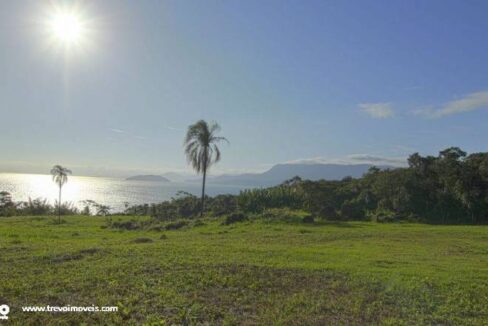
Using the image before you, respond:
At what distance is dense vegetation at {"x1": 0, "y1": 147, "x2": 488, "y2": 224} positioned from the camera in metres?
29.5

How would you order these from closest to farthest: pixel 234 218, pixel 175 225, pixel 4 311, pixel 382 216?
pixel 4 311
pixel 175 225
pixel 234 218
pixel 382 216

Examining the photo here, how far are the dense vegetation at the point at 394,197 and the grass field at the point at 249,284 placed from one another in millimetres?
15655

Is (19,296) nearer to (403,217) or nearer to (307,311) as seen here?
(307,311)

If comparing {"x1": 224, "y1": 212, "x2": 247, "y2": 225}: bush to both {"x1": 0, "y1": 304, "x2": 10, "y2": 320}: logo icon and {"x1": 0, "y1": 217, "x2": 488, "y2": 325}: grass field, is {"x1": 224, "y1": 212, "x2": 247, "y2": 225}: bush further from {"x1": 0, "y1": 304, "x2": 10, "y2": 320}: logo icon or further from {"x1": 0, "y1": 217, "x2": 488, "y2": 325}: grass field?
{"x1": 0, "y1": 304, "x2": 10, "y2": 320}: logo icon

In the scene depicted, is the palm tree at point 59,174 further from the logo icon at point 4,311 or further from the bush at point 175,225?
the logo icon at point 4,311

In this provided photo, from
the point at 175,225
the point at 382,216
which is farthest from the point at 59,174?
the point at 382,216

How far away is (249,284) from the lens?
8688 millimetres

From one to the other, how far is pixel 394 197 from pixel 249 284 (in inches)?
1036

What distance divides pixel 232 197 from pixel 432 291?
94.2 feet

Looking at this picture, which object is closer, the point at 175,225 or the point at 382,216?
the point at 175,225

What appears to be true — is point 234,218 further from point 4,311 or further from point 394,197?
point 4,311

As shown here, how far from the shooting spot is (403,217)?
96.5 ft

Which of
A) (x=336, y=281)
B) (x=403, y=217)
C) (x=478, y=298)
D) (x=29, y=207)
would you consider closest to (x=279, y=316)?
(x=336, y=281)

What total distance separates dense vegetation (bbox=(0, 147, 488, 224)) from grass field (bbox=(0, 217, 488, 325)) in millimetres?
15655
